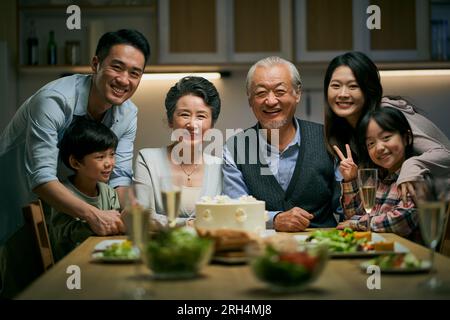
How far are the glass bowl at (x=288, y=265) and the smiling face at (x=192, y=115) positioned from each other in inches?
66.6

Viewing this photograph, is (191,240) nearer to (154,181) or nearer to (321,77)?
(154,181)

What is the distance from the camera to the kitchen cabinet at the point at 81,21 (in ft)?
13.5

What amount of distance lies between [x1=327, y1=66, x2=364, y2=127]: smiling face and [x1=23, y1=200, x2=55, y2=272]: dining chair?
144 cm

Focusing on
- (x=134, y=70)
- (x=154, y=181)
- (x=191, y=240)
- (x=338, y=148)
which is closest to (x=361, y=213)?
(x=338, y=148)

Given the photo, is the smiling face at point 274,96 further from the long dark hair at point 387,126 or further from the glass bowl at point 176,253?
the glass bowl at point 176,253

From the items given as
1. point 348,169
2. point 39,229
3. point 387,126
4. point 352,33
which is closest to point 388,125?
point 387,126

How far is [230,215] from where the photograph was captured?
2.00m

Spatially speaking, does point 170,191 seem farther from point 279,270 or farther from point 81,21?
point 81,21

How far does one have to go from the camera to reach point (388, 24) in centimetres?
414

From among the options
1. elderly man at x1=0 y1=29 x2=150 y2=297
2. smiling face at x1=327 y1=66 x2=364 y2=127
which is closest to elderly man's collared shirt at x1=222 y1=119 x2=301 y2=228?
smiling face at x1=327 y1=66 x2=364 y2=127

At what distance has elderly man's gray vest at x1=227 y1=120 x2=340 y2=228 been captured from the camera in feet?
9.62

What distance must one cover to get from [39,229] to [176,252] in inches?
41.4

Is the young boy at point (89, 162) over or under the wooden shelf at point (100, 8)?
under

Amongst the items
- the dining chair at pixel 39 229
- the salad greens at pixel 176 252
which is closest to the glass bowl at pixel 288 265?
the salad greens at pixel 176 252
